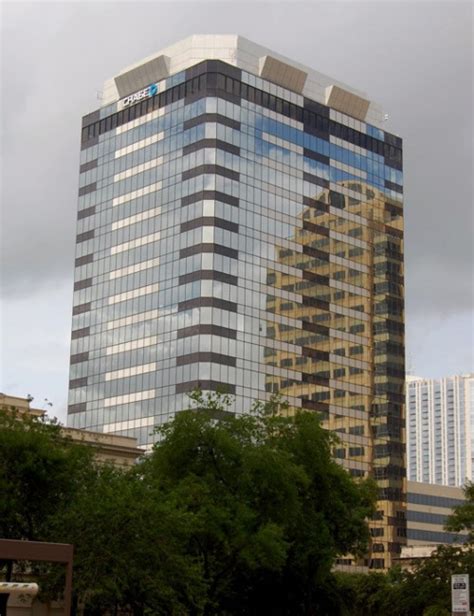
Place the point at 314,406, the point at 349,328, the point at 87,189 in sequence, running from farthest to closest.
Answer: the point at 87,189, the point at 349,328, the point at 314,406

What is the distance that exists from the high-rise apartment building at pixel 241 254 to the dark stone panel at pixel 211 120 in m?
0.21

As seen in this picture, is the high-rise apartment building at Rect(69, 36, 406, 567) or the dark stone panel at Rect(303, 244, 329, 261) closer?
the high-rise apartment building at Rect(69, 36, 406, 567)

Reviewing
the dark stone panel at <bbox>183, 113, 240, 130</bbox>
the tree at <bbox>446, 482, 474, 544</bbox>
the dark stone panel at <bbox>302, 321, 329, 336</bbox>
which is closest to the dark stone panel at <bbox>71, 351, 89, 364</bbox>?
the dark stone panel at <bbox>302, 321, 329, 336</bbox>

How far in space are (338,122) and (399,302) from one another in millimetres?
27200

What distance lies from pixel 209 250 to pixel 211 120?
1697cm

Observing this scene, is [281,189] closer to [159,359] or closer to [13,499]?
[159,359]

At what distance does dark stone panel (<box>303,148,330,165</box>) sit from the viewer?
15365cm

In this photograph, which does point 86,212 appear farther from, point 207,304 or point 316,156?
point 316,156

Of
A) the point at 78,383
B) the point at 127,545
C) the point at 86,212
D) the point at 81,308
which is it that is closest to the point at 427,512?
the point at 78,383

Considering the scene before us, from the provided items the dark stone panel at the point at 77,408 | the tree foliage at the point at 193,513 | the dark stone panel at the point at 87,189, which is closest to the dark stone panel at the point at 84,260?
the dark stone panel at the point at 87,189

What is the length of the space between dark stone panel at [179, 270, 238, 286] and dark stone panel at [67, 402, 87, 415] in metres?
22.6

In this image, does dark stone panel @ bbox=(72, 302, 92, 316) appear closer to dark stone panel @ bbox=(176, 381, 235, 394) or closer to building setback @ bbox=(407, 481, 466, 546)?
dark stone panel @ bbox=(176, 381, 235, 394)

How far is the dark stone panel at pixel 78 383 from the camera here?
148625mm

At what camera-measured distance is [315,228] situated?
152375 millimetres
